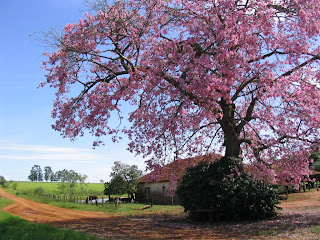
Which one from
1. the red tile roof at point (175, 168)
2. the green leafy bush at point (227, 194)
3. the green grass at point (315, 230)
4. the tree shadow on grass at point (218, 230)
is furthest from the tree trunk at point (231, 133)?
the green grass at point (315, 230)

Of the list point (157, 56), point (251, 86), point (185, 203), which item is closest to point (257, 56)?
point (251, 86)

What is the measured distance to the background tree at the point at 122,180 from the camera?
112ft

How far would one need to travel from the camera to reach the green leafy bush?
1385 cm

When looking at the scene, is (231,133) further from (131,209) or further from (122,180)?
(122,180)

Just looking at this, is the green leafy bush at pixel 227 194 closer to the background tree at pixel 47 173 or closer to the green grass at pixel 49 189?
the green grass at pixel 49 189

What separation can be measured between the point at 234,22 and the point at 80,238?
29.7ft

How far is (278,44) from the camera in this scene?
42.0 feet

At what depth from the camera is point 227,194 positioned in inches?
543

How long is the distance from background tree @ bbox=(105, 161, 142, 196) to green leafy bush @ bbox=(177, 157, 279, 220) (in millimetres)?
19839

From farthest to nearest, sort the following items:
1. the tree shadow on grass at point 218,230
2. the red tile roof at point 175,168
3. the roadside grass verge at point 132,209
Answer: the roadside grass verge at point 132,209
the red tile roof at point 175,168
the tree shadow on grass at point 218,230

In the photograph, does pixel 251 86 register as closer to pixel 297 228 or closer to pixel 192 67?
pixel 192 67

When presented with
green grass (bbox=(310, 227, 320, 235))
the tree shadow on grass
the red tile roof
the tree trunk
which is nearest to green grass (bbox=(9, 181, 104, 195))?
the red tile roof

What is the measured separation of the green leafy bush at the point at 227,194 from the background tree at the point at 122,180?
19.8 m

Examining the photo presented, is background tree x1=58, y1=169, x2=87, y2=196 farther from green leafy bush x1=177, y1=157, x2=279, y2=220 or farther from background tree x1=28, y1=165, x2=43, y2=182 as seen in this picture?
background tree x1=28, y1=165, x2=43, y2=182
